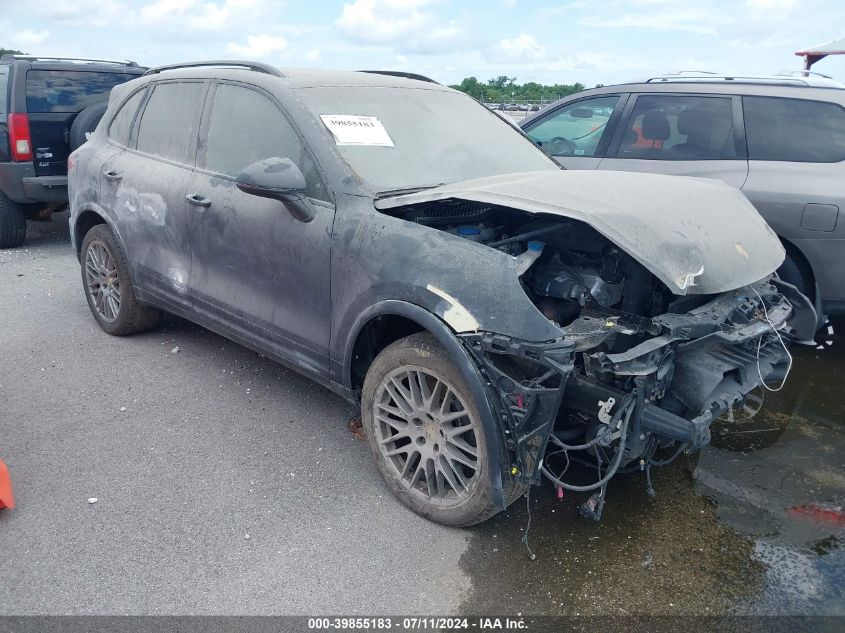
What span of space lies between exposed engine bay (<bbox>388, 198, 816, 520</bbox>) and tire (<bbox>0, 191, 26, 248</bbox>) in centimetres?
609

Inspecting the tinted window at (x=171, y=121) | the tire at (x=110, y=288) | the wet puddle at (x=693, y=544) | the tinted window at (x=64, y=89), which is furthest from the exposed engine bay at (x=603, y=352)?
the tinted window at (x=64, y=89)

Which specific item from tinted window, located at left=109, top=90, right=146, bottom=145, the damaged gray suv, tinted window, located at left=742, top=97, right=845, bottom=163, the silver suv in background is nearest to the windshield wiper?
the damaged gray suv

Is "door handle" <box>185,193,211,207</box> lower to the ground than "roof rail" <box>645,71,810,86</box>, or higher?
lower

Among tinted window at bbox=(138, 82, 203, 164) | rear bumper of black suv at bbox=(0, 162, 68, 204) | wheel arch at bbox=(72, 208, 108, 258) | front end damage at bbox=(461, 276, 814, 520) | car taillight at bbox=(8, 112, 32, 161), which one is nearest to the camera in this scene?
front end damage at bbox=(461, 276, 814, 520)

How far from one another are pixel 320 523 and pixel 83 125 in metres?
5.80

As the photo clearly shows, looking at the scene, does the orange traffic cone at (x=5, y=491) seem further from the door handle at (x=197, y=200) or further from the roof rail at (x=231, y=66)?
the roof rail at (x=231, y=66)

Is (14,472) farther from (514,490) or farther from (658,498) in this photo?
(658,498)

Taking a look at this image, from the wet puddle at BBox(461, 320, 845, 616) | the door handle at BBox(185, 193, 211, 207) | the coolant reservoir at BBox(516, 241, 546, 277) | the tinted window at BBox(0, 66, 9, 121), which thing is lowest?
the wet puddle at BBox(461, 320, 845, 616)

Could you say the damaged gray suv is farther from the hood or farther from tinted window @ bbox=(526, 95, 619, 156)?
tinted window @ bbox=(526, 95, 619, 156)

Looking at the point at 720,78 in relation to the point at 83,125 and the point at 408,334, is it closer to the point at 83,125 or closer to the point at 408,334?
the point at 408,334

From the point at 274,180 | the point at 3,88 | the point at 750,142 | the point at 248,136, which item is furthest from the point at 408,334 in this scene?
the point at 3,88

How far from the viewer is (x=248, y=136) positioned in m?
3.64

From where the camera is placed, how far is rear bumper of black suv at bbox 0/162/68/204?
6941 mm

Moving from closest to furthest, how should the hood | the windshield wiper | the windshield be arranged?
the hood < the windshield wiper < the windshield
